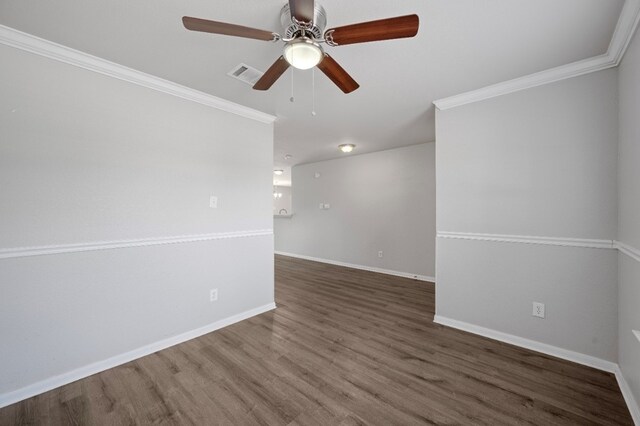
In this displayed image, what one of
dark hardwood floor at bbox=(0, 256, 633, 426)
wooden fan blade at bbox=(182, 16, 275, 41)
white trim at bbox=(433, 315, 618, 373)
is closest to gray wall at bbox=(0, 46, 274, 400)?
dark hardwood floor at bbox=(0, 256, 633, 426)

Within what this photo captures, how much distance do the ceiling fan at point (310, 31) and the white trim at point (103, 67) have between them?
4.09 feet

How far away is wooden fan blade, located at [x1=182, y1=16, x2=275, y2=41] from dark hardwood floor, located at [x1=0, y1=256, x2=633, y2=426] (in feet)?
7.02

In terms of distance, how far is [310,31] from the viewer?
137cm

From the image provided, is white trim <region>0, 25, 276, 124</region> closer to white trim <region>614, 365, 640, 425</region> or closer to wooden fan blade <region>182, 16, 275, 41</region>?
wooden fan blade <region>182, 16, 275, 41</region>

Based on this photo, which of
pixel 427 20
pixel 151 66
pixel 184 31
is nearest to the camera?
pixel 427 20

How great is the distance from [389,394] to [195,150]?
2625 millimetres

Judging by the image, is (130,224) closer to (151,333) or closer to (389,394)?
(151,333)

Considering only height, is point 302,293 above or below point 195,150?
below

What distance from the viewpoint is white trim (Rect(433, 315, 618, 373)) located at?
194cm

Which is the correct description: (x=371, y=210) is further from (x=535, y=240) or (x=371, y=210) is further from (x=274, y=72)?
(x=274, y=72)

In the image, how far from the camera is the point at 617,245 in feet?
6.13

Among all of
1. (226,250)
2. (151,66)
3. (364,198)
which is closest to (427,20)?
(151,66)

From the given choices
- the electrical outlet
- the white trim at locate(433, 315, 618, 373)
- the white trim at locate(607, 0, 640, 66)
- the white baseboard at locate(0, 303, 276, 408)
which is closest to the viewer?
the white trim at locate(607, 0, 640, 66)

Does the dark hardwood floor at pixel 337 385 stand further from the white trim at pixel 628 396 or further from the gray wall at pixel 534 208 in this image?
the gray wall at pixel 534 208
